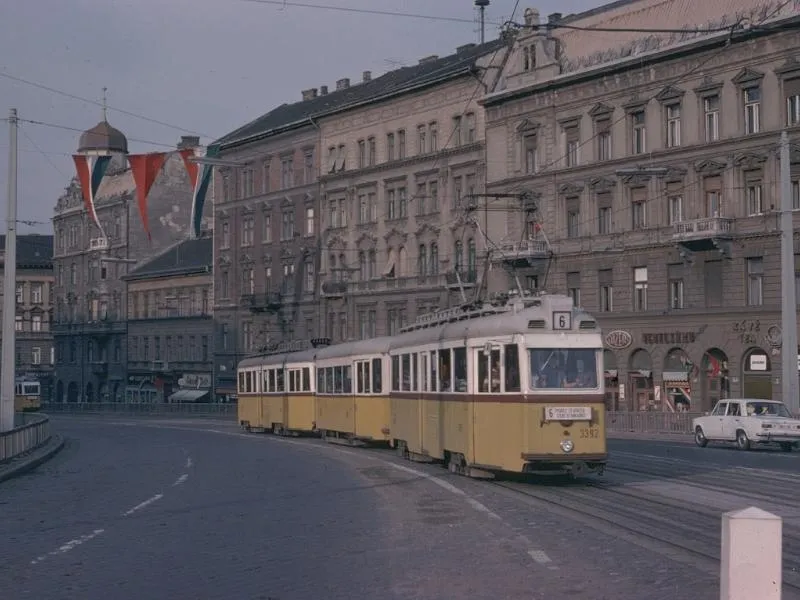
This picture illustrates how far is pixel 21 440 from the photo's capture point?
1292 inches

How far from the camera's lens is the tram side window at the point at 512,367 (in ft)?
68.8

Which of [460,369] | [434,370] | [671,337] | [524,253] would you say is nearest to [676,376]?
[671,337]

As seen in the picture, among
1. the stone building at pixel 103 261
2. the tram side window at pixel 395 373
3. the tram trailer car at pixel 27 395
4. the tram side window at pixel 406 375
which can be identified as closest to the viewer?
the tram side window at pixel 406 375

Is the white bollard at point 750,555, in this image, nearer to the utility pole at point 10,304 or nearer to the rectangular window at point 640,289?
the utility pole at point 10,304

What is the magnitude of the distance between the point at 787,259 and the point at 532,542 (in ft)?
85.5

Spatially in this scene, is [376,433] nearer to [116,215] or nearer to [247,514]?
[247,514]

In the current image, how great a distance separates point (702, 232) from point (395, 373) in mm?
21888

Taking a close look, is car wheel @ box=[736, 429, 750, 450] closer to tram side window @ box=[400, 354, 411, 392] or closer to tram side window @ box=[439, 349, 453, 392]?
tram side window @ box=[400, 354, 411, 392]

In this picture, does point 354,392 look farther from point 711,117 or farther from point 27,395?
point 27,395

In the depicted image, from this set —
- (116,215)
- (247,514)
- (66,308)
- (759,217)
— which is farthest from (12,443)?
(66,308)

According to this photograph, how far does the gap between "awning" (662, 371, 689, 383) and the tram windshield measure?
3134cm

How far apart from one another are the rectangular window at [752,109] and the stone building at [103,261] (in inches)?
2083

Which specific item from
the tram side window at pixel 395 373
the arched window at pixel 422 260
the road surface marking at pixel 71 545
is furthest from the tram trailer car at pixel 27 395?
the road surface marking at pixel 71 545

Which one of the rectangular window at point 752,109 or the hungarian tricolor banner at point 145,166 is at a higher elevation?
the rectangular window at point 752,109
